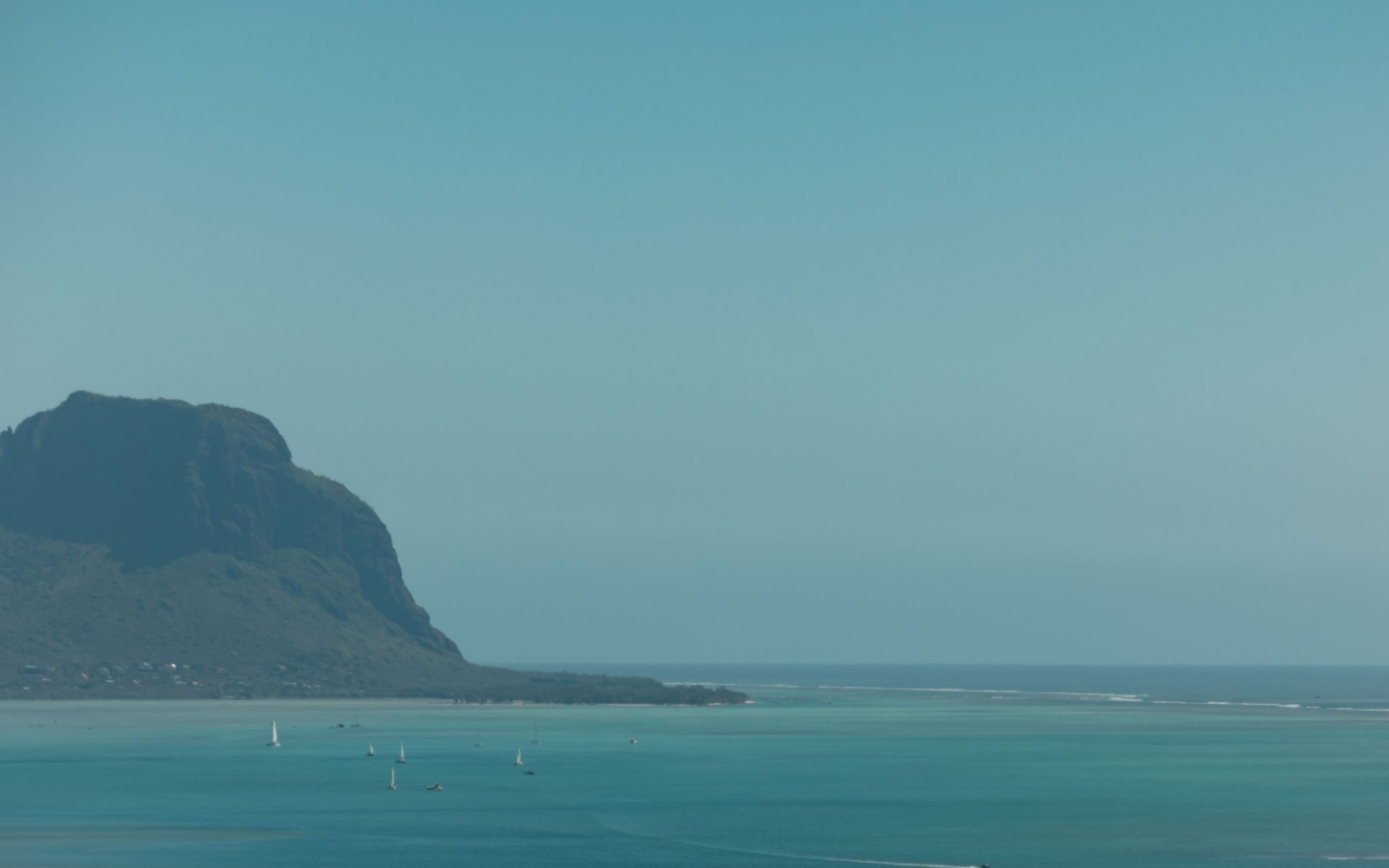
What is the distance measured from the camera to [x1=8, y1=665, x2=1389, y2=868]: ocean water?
82938mm

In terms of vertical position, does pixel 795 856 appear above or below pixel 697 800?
below

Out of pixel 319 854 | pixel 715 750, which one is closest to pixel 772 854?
pixel 319 854

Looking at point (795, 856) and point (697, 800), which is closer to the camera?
point (795, 856)

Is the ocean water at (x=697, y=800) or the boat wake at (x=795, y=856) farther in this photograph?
the ocean water at (x=697, y=800)

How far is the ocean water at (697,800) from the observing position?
82938mm

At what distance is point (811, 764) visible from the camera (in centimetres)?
13288

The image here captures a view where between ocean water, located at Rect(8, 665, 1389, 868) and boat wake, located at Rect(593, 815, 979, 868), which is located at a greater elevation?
ocean water, located at Rect(8, 665, 1389, 868)

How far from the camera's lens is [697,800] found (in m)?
107

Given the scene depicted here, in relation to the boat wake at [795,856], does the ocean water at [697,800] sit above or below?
above

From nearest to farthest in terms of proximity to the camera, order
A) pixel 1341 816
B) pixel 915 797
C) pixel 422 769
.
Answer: pixel 1341 816
pixel 915 797
pixel 422 769

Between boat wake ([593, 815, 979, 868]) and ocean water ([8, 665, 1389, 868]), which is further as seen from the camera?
ocean water ([8, 665, 1389, 868])

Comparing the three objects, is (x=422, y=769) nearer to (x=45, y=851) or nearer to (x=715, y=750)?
(x=715, y=750)

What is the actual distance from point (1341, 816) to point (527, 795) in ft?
155

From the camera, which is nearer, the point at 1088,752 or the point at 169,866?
the point at 169,866
